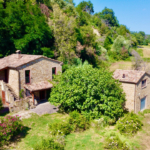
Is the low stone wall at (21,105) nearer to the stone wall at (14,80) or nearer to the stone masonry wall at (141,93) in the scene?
the stone wall at (14,80)

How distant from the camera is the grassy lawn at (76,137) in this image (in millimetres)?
15547

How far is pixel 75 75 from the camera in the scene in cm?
2220

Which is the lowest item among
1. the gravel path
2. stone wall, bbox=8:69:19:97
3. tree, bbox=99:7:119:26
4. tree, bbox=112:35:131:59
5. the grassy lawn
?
the grassy lawn

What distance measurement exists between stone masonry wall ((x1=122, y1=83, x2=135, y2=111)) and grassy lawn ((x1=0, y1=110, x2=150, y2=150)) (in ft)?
10.9

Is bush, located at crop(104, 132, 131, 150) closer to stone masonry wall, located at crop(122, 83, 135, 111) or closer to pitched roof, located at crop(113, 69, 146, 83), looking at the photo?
stone masonry wall, located at crop(122, 83, 135, 111)

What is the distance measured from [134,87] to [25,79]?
15186 mm

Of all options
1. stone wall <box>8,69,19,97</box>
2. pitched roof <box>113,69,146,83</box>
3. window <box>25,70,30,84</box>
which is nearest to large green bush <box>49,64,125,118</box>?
pitched roof <box>113,69,146,83</box>

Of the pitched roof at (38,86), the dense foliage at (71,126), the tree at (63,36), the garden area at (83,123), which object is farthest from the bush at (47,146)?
the tree at (63,36)

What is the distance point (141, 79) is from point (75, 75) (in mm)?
9525

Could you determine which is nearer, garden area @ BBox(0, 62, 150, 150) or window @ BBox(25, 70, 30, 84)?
garden area @ BBox(0, 62, 150, 150)

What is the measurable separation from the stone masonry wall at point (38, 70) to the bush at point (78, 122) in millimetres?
9265

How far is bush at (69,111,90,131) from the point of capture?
18.7 metres

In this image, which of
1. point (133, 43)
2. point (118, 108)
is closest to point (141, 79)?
point (118, 108)

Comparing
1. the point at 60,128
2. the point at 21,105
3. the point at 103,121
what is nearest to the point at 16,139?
the point at 60,128
